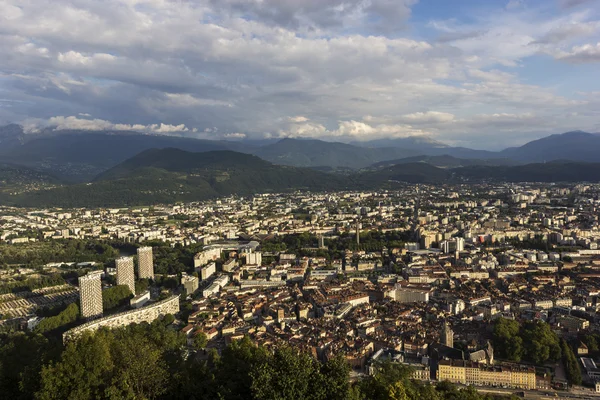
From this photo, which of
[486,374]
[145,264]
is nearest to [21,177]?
[145,264]

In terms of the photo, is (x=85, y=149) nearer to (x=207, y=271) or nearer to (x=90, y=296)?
(x=207, y=271)

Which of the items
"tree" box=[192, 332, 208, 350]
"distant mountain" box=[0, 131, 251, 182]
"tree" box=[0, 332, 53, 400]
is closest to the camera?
"tree" box=[0, 332, 53, 400]

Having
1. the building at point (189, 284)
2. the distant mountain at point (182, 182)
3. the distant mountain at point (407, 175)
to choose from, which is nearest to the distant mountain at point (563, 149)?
the distant mountain at point (407, 175)

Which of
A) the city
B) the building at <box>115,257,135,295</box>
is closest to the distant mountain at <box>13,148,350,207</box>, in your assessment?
the city

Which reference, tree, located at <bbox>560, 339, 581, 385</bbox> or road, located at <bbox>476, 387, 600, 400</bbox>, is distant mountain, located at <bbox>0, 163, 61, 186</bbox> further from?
tree, located at <bbox>560, 339, 581, 385</bbox>

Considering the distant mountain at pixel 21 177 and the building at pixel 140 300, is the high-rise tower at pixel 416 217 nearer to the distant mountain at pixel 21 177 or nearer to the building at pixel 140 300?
the building at pixel 140 300

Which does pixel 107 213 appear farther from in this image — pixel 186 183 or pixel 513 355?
pixel 513 355
